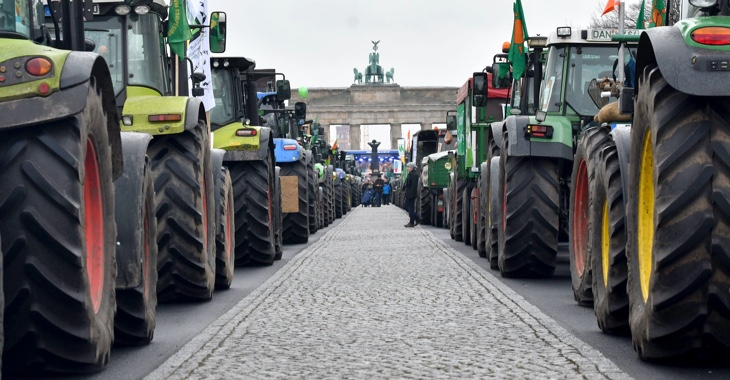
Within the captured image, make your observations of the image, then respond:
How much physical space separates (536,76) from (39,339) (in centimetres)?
1001

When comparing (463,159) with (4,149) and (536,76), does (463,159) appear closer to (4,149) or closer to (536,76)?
(536,76)

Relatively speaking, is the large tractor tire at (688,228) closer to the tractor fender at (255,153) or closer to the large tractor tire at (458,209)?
the tractor fender at (255,153)

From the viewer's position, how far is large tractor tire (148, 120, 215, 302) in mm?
10773

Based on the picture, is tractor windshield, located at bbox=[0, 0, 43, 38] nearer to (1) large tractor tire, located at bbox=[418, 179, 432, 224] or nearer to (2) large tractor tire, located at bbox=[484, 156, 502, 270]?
(2) large tractor tire, located at bbox=[484, 156, 502, 270]

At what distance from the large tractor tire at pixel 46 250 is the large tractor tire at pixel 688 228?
2.65m

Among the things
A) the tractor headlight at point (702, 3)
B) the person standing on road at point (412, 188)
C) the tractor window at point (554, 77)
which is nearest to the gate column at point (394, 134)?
the person standing on road at point (412, 188)

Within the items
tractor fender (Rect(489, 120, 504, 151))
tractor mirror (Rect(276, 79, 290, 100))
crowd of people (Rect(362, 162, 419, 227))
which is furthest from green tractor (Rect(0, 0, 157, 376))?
crowd of people (Rect(362, 162, 419, 227))

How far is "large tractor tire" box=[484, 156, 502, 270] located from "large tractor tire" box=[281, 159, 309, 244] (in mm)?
7095

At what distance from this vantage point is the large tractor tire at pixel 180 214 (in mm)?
10773

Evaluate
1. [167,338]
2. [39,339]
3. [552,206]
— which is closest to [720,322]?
[39,339]

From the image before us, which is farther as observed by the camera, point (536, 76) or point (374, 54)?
point (374, 54)

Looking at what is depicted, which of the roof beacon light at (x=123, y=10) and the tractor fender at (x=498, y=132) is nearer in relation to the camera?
the roof beacon light at (x=123, y=10)

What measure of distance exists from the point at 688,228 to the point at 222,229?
6726 millimetres

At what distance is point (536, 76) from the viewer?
15.3 meters
